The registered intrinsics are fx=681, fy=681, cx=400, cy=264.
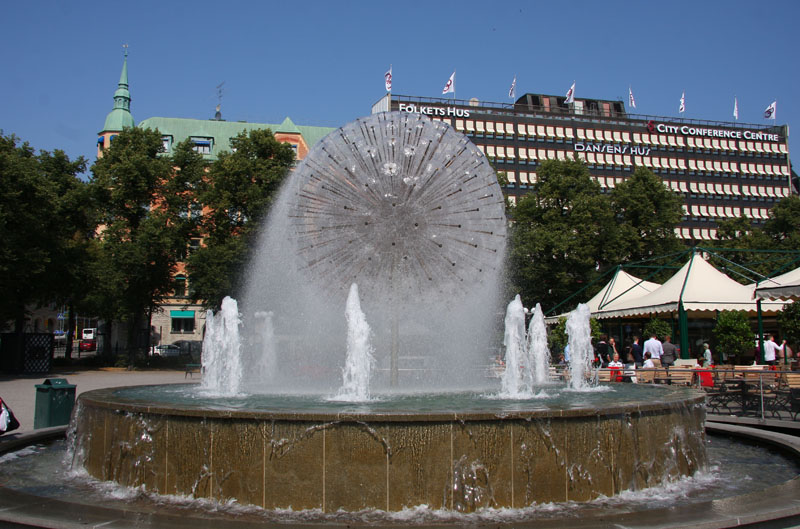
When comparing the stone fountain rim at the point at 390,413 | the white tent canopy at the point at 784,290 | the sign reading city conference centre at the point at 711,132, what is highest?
the sign reading city conference centre at the point at 711,132

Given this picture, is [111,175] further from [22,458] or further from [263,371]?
[22,458]

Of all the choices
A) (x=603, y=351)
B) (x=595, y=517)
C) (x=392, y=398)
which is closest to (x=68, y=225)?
(x=603, y=351)

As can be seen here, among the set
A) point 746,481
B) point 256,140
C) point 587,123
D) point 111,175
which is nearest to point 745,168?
point 587,123

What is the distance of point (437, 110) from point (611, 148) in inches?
938

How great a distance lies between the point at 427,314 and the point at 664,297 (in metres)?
14.1

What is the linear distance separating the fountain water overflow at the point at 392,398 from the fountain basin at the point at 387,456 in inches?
0.6

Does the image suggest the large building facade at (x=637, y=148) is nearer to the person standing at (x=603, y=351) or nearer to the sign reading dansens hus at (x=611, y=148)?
the sign reading dansens hus at (x=611, y=148)

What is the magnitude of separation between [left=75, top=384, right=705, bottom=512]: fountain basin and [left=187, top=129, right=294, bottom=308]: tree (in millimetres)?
31688

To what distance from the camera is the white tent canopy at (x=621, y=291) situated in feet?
105

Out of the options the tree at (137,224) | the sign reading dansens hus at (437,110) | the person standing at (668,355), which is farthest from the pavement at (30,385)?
the sign reading dansens hus at (437,110)

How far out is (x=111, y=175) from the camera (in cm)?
4162

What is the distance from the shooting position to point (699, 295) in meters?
25.7

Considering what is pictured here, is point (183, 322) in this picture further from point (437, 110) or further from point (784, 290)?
point (784, 290)

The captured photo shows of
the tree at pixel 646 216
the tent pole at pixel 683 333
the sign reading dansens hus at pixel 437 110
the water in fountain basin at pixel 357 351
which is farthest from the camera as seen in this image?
the sign reading dansens hus at pixel 437 110
